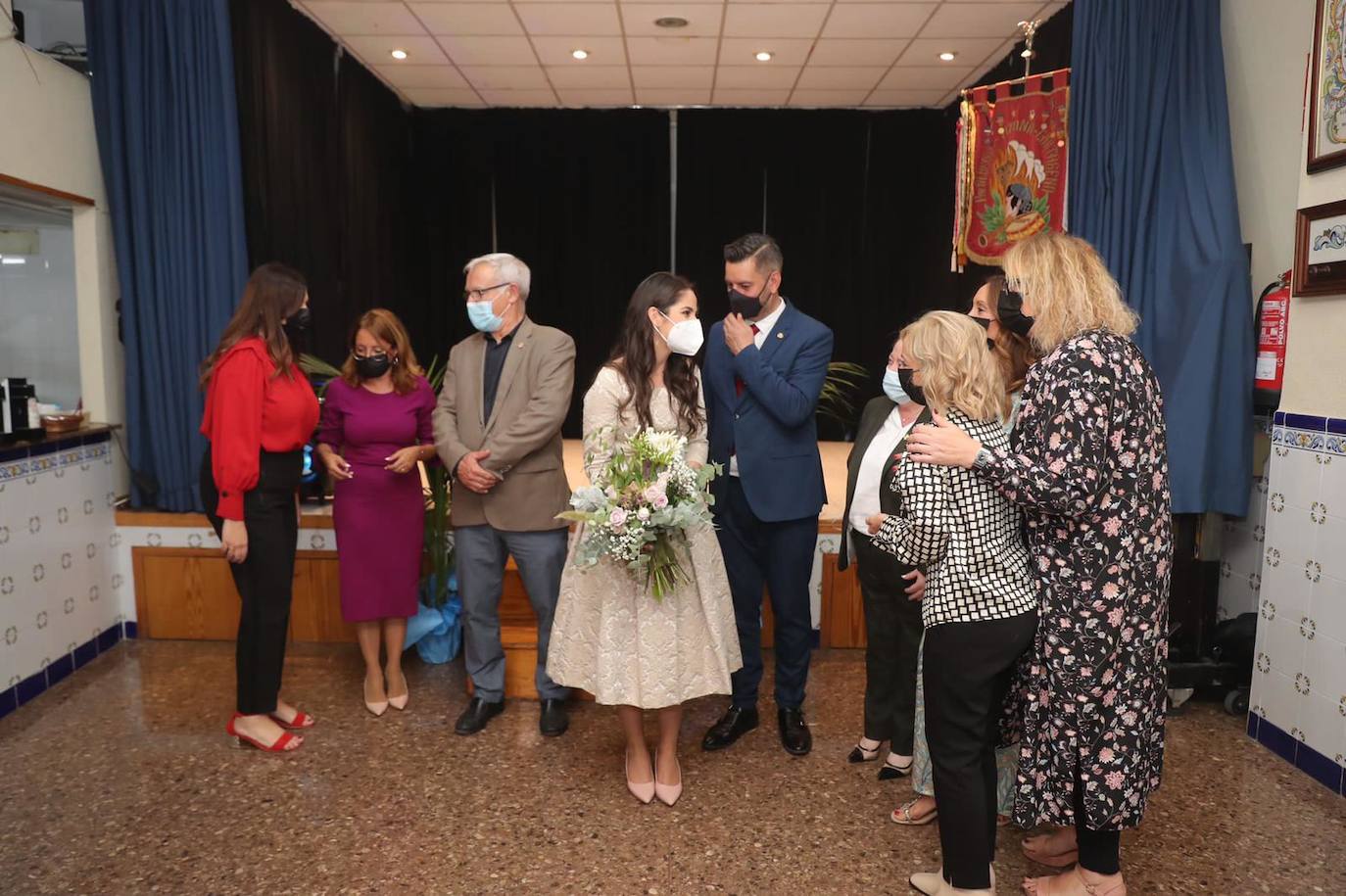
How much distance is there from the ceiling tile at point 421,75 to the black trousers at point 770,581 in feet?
17.4

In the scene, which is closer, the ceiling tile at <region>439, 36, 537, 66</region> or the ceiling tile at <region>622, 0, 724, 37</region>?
the ceiling tile at <region>622, 0, 724, 37</region>

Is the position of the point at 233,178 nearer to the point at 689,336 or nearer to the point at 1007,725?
the point at 689,336

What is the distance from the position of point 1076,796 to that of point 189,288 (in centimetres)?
377

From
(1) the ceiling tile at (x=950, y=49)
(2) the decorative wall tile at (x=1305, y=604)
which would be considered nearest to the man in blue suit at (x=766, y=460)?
(2) the decorative wall tile at (x=1305, y=604)

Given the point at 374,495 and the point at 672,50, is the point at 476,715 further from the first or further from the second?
the point at 672,50

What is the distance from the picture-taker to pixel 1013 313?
83.4 inches

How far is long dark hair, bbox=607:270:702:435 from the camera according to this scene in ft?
8.87

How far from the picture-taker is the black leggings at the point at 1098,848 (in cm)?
214

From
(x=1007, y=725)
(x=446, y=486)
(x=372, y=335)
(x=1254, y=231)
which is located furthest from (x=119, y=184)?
(x=1254, y=231)

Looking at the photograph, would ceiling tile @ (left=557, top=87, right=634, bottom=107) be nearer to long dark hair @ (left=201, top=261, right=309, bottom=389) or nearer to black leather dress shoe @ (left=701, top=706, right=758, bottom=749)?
long dark hair @ (left=201, top=261, right=309, bottom=389)

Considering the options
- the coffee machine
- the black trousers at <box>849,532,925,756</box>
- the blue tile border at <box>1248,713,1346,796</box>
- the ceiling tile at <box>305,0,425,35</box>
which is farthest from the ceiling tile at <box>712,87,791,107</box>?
the blue tile border at <box>1248,713,1346,796</box>

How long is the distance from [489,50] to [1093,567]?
19.1 feet

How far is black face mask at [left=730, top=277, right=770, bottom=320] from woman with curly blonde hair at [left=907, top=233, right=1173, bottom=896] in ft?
2.87

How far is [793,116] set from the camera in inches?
340
